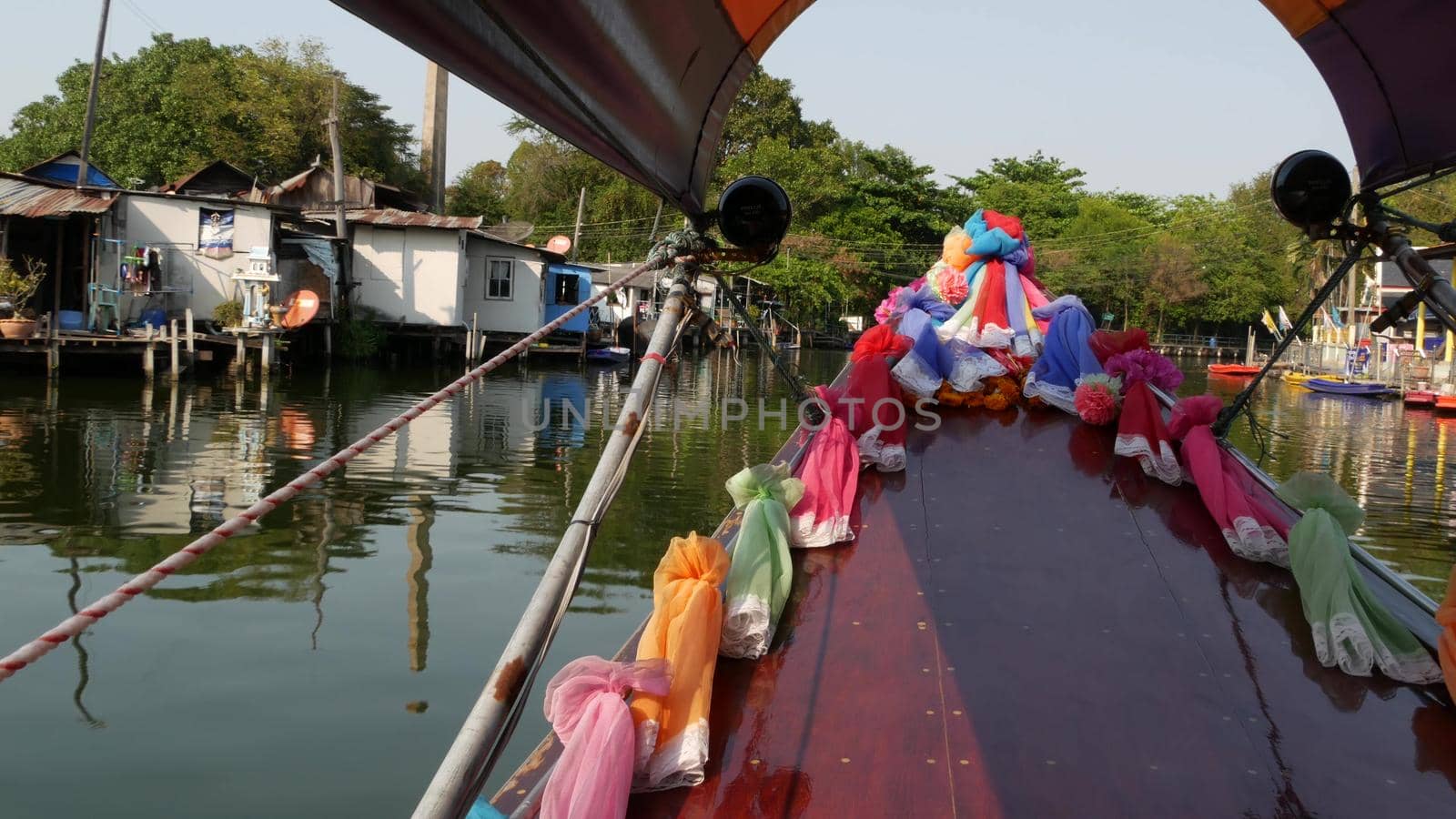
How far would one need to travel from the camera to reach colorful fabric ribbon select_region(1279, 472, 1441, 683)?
3176 mm

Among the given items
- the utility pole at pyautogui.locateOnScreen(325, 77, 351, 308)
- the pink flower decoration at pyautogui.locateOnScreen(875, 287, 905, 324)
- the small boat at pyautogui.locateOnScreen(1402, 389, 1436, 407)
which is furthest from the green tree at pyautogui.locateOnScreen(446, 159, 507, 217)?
the pink flower decoration at pyautogui.locateOnScreen(875, 287, 905, 324)

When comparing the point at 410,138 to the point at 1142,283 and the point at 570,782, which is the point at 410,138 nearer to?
the point at 1142,283

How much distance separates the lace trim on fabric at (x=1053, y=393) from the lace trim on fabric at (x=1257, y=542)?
1.54m

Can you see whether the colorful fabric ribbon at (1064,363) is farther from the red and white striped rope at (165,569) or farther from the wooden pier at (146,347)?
the wooden pier at (146,347)

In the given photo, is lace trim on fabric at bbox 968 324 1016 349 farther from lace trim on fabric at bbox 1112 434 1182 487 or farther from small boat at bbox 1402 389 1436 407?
small boat at bbox 1402 389 1436 407

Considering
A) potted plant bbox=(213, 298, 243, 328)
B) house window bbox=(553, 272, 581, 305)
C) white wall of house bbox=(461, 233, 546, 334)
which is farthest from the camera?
house window bbox=(553, 272, 581, 305)

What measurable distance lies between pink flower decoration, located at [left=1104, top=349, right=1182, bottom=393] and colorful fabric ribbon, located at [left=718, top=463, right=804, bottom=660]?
232cm

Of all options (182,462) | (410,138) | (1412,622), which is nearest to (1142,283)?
→ (410,138)

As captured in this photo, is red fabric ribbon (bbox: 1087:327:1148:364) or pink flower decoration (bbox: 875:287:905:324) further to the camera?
pink flower decoration (bbox: 875:287:905:324)

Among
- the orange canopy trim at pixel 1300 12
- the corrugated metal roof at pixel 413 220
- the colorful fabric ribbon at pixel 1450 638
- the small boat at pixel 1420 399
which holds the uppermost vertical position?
the corrugated metal roof at pixel 413 220

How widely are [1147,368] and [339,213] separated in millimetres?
22273

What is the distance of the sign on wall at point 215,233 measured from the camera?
21953mm

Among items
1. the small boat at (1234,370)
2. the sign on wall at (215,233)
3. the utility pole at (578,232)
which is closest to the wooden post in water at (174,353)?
the sign on wall at (215,233)

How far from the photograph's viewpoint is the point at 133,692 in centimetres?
575
